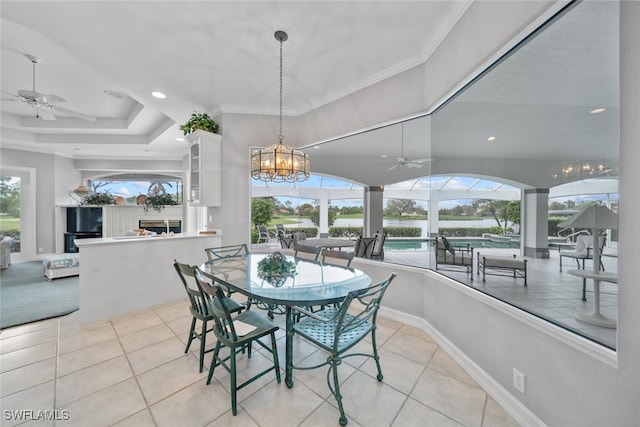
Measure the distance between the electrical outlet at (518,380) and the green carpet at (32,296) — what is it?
4723mm

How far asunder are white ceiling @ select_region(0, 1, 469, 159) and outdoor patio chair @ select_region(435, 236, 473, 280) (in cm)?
204

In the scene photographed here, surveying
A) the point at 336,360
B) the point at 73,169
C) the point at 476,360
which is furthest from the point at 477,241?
the point at 73,169

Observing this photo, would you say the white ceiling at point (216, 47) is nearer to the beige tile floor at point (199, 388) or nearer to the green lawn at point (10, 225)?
the beige tile floor at point (199, 388)

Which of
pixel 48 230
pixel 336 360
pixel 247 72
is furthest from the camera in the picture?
pixel 48 230

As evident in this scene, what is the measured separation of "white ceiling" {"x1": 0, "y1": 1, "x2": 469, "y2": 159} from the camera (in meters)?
2.01

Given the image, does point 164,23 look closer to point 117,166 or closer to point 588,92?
point 588,92

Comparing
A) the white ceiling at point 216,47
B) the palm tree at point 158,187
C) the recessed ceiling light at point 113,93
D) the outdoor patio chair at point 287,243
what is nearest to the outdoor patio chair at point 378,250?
the outdoor patio chair at point 287,243

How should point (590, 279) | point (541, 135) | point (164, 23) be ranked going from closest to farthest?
point (590, 279), point (541, 135), point (164, 23)

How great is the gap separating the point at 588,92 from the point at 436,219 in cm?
213

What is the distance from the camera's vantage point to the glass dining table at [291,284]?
1.61 metres

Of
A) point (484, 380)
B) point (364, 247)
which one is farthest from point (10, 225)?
point (484, 380)

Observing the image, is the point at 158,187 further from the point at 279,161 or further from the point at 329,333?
the point at 329,333

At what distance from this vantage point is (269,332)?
171 centimetres

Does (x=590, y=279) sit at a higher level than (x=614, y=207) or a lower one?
lower
